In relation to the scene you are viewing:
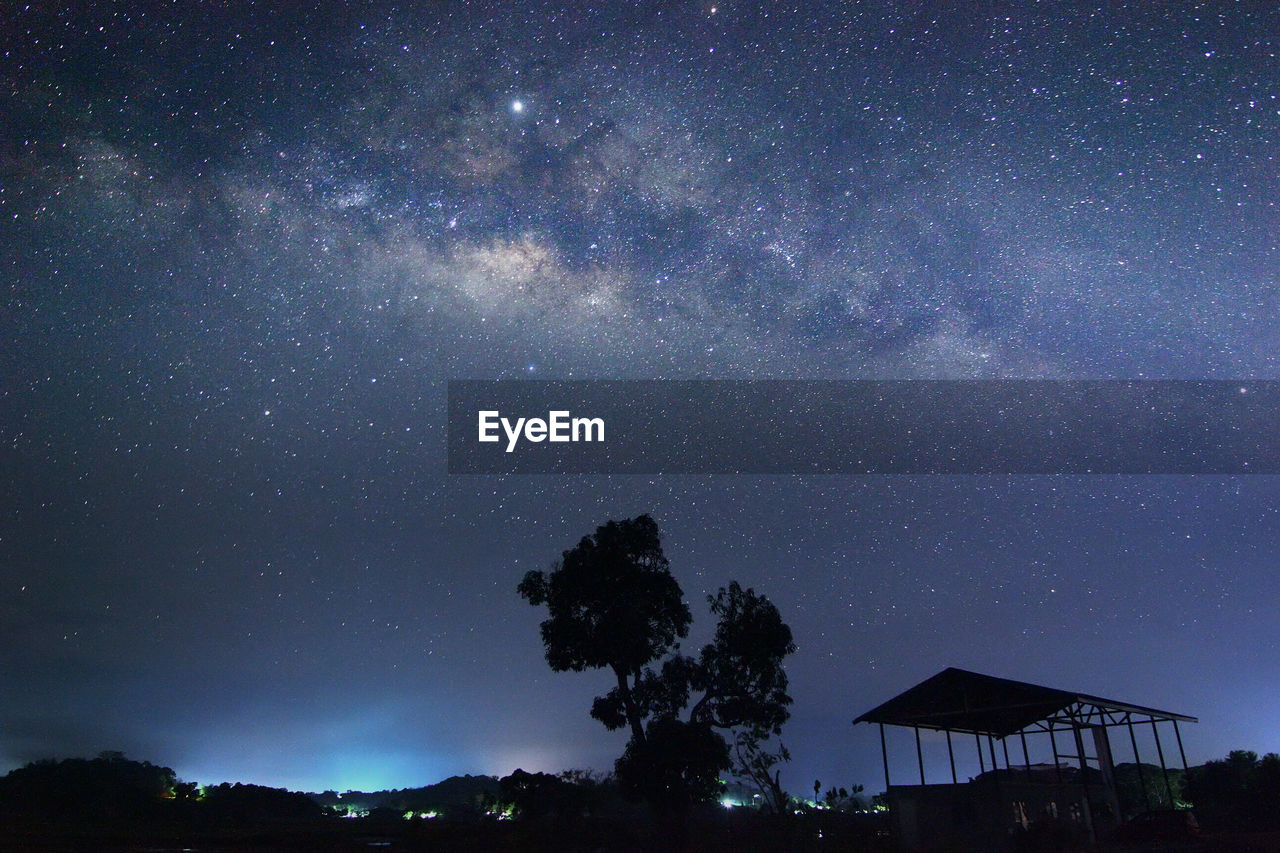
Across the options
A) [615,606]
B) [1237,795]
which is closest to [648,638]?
[615,606]

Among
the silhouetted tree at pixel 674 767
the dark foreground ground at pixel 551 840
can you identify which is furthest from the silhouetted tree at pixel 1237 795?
the silhouetted tree at pixel 674 767

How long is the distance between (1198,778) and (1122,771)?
2190cm

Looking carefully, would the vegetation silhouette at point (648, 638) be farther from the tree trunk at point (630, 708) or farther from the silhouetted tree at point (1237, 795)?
the silhouetted tree at point (1237, 795)

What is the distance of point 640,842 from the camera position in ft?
80.0

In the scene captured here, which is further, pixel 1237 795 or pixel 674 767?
pixel 1237 795

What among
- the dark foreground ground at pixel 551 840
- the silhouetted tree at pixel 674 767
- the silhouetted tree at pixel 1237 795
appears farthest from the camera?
the silhouetted tree at pixel 1237 795

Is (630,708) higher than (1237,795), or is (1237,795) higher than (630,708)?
(630,708)

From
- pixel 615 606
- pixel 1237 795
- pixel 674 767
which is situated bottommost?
pixel 1237 795

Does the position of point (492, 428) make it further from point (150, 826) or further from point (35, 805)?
point (35, 805)

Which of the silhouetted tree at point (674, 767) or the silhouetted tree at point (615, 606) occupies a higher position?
the silhouetted tree at point (615, 606)

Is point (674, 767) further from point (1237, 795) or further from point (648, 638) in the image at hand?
point (1237, 795)

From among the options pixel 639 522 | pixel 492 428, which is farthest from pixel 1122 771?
pixel 492 428

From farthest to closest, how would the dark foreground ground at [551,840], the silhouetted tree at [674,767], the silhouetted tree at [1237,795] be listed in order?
the silhouetted tree at [1237,795], the silhouetted tree at [674,767], the dark foreground ground at [551,840]

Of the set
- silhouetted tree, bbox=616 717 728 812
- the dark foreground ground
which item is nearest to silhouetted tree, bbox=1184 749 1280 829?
the dark foreground ground
